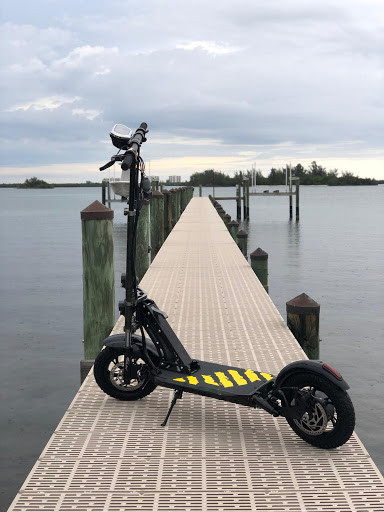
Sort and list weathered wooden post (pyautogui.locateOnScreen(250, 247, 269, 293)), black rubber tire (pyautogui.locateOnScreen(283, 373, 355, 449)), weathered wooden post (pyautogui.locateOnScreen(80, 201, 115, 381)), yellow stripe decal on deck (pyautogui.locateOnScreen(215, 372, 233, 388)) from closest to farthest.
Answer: black rubber tire (pyautogui.locateOnScreen(283, 373, 355, 449)), yellow stripe decal on deck (pyautogui.locateOnScreen(215, 372, 233, 388)), weathered wooden post (pyautogui.locateOnScreen(80, 201, 115, 381)), weathered wooden post (pyautogui.locateOnScreen(250, 247, 269, 293))

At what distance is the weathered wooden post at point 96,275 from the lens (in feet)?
19.5

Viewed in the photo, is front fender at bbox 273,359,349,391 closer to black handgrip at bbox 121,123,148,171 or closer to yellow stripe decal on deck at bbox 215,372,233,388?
yellow stripe decal on deck at bbox 215,372,233,388

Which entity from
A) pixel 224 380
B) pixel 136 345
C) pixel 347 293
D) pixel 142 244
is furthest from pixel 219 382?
pixel 347 293

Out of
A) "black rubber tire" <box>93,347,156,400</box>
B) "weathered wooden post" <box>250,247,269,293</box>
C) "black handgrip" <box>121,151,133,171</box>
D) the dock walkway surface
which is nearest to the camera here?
the dock walkway surface

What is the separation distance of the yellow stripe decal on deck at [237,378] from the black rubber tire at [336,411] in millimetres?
409

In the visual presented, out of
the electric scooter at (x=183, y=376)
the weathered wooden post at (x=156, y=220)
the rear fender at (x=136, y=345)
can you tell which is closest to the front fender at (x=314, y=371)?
the electric scooter at (x=183, y=376)

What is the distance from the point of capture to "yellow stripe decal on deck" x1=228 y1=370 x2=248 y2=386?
3.90m

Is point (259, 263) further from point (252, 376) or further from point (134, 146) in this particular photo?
point (134, 146)

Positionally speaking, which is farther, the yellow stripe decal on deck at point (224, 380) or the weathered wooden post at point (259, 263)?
the weathered wooden post at point (259, 263)

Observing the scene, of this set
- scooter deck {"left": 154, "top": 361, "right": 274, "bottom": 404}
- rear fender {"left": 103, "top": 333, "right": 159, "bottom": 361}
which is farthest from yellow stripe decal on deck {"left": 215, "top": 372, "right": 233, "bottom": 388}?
rear fender {"left": 103, "top": 333, "right": 159, "bottom": 361}

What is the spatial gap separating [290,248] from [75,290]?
43.3 ft

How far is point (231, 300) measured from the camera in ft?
25.4

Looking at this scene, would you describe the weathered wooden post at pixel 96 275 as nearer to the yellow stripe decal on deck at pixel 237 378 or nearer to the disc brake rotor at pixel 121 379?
the disc brake rotor at pixel 121 379

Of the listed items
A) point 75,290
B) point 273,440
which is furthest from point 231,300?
point 75,290
